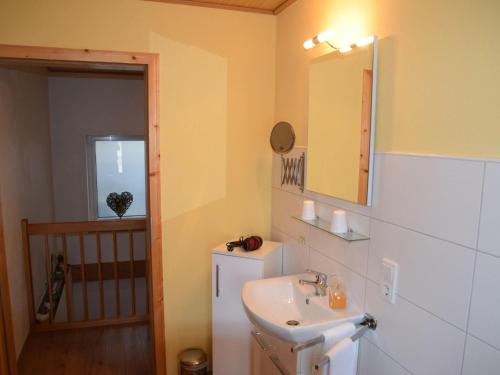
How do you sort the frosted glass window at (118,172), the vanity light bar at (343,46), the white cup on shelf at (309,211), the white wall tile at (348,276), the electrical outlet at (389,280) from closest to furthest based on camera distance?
1. the electrical outlet at (389,280)
2. the vanity light bar at (343,46)
3. the white wall tile at (348,276)
4. the white cup on shelf at (309,211)
5. the frosted glass window at (118,172)

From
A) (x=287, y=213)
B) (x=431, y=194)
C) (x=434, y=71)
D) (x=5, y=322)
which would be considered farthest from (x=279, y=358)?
(x=5, y=322)

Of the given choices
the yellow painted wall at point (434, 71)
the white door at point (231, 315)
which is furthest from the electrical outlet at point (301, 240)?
the yellow painted wall at point (434, 71)

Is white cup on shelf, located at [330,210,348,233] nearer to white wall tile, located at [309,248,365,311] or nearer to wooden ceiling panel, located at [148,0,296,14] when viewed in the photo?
white wall tile, located at [309,248,365,311]

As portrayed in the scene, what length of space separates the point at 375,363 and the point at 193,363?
1302mm

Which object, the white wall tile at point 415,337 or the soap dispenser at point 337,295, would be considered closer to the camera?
the white wall tile at point 415,337

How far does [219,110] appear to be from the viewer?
248 cm

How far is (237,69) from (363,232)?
1408mm

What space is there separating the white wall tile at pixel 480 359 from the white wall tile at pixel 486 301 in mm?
21

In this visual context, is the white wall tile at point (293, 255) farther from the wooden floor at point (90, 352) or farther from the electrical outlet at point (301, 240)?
the wooden floor at point (90, 352)

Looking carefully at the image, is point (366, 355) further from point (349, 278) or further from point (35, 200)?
point (35, 200)

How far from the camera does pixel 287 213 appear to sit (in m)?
2.42


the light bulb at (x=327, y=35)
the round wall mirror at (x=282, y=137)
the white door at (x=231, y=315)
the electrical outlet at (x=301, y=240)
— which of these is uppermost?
the light bulb at (x=327, y=35)

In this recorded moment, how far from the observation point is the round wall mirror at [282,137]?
2281 millimetres

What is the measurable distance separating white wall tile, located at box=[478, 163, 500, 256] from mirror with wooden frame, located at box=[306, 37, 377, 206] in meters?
0.52
